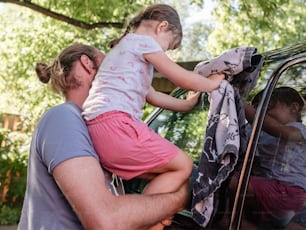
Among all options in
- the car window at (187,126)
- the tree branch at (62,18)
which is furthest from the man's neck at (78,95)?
the tree branch at (62,18)

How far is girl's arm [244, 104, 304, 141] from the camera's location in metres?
1.89

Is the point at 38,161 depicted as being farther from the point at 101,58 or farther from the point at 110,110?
the point at 101,58

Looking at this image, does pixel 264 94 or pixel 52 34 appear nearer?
pixel 264 94

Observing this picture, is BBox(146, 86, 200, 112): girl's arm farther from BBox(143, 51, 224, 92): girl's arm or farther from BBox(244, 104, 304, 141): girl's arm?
BBox(244, 104, 304, 141): girl's arm

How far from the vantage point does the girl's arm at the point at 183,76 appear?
204cm

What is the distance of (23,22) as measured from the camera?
1111cm

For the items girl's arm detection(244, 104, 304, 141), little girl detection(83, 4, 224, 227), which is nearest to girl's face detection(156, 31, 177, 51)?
little girl detection(83, 4, 224, 227)

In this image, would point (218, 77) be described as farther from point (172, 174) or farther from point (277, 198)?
point (277, 198)

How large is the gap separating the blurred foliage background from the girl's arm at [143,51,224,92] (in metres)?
4.08

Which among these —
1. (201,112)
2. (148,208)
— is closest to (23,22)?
(201,112)

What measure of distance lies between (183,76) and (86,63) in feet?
1.71

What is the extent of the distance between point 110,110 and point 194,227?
1.91ft

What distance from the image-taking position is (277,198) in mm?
1863

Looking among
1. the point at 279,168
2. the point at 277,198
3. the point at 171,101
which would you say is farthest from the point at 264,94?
the point at 171,101
